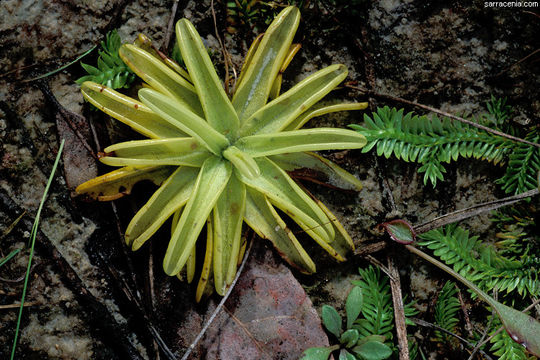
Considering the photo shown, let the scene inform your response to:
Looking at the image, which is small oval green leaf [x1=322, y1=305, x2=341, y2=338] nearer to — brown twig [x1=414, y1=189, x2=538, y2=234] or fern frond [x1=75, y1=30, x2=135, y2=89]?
brown twig [x1=414, y1=189, x2=538, y2=234]

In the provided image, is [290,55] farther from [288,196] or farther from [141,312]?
A: [141,312]

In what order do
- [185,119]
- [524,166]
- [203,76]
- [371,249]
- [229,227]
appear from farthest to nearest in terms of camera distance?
[371,249] < [524,166] < [229,227] < [203,76] < [185,119]

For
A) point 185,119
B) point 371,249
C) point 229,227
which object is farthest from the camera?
point 371,249

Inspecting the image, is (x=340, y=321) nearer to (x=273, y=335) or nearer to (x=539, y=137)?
(x=273, y=335)

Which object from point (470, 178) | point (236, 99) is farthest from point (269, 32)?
point (470, 178)

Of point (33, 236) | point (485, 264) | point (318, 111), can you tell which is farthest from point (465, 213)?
point (33, 236)

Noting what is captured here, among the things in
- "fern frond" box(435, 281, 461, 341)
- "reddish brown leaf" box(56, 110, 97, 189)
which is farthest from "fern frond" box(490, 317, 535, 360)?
"reddish brown leaf" box(56, 110, 97, 189)

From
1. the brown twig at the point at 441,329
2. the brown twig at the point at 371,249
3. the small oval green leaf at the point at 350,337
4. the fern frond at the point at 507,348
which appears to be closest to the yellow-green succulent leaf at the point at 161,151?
the brown twig at the point at 371,249
